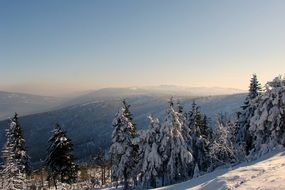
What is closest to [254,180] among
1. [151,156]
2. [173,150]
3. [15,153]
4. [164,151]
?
[151,156]

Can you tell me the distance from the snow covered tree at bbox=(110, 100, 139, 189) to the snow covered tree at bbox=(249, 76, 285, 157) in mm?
16734

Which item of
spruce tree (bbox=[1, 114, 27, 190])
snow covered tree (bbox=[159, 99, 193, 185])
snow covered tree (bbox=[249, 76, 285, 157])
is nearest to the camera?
snow covered tree (bbox=[249, 76, 285, 157])

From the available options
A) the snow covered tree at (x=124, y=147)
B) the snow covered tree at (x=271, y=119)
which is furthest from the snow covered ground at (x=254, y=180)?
the snow covered tree at (x=124, y=147)

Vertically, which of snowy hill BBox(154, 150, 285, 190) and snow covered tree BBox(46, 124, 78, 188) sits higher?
snowy hill BBox(154, 150, 285, 190)

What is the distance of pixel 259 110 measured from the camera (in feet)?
118

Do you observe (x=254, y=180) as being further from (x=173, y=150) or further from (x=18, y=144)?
(x=18, y=144)

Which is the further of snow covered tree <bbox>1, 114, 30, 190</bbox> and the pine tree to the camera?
the pine tree

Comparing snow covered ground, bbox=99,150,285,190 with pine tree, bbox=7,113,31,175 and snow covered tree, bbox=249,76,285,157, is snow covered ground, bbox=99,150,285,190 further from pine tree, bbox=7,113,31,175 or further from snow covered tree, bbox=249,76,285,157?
pine tree, bbox=7,113,31,175

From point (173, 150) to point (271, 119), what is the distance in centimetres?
1435

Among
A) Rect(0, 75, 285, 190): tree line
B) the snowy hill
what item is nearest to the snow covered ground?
the snowy hill

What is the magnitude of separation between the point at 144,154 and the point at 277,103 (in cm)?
1812

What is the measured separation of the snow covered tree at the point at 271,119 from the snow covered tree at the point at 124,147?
659 inches

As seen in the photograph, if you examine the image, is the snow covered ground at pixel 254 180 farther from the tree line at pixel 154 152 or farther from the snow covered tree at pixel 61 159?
the snow covered tree at pixel 61 159

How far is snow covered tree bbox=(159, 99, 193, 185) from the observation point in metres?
44.7
